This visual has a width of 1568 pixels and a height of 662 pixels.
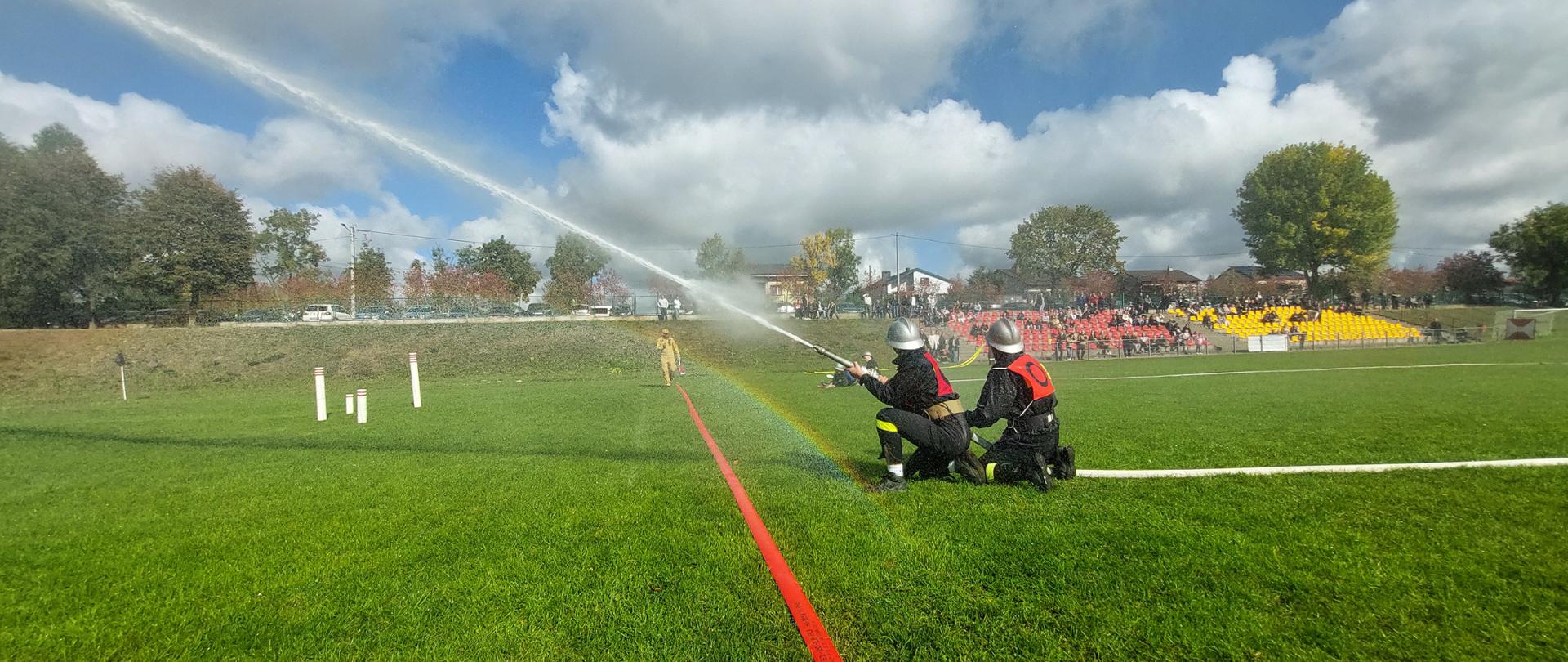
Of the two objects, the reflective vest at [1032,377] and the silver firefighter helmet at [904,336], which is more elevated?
the silver firefighter helmet at [904,336]

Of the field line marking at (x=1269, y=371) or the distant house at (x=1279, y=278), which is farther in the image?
the distant house at (x=1279, y=278)

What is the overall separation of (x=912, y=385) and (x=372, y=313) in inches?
2124

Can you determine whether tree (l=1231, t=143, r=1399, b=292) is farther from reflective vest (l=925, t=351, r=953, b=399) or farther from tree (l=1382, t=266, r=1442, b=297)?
reflective vest (l=925, t=351, r=953, b=399)

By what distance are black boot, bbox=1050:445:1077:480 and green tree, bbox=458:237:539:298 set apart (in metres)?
57.1

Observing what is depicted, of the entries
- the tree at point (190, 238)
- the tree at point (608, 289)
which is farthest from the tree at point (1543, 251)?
the tree at point (190, 238)

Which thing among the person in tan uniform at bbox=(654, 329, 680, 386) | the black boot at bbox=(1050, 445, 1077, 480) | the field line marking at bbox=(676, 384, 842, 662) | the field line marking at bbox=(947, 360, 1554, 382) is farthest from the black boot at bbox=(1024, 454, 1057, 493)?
the field line marking at bbox=(947, 360, 1554, 382)

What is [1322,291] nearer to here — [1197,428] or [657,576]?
[1197,428]

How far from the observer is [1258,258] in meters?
72.6

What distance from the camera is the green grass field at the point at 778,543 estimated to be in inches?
154

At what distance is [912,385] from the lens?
7.41m

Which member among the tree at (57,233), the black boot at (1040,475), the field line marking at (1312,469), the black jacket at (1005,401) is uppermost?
the tree at (57,233)

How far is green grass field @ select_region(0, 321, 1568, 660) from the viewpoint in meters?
→ 3.91

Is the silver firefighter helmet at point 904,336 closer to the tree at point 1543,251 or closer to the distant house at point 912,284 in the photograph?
the distant house at point 912,284

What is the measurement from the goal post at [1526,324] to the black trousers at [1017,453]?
192ft
